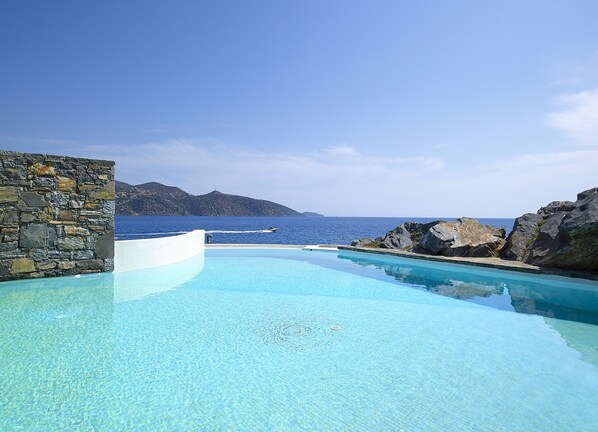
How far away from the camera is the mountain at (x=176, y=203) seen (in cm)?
7000

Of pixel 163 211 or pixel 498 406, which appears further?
pixel 163 211

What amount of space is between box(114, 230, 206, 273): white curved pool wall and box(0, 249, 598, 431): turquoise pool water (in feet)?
4.53

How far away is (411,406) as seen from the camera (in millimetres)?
2912

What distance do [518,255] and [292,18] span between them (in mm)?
11178

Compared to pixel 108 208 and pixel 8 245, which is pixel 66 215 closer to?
pixel 108 208

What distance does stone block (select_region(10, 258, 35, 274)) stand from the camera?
7.53 metres

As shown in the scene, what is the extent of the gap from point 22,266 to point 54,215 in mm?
1224

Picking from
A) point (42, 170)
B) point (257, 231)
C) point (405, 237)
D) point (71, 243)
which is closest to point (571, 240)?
point (405, 237)

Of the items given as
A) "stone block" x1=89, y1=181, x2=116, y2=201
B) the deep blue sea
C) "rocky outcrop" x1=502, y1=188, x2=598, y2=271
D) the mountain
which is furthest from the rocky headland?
the mountain

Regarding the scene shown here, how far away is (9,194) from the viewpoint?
24.3ft

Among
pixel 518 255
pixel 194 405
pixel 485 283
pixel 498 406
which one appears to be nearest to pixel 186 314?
pixel 194 405

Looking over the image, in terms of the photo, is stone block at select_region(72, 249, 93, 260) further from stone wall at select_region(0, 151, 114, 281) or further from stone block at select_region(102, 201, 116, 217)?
stone block at select_region(102, 201, 116, 217)

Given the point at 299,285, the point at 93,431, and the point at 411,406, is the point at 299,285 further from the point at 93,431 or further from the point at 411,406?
the point at 93,431

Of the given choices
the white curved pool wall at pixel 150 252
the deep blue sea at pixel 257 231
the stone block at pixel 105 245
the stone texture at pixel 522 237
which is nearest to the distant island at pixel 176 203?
the deep blue sea at pixel 257 231
